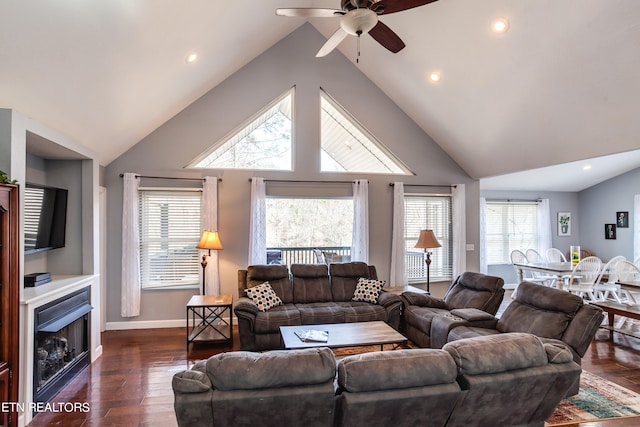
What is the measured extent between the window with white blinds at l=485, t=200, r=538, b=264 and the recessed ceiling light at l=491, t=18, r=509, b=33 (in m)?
5.15

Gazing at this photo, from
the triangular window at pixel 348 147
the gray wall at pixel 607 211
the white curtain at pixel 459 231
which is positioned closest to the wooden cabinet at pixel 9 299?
the triangular window at pixel 348 147

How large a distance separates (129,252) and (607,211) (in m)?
9.87

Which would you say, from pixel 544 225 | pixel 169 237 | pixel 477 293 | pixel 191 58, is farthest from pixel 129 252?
pixel 544 225

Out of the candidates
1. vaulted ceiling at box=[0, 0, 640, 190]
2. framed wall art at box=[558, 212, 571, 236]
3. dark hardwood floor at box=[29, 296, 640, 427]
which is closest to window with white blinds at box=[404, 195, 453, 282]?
vaulted ceiling at box=[0, 0, 640, 190]

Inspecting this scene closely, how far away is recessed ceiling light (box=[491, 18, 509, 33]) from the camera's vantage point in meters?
3.61

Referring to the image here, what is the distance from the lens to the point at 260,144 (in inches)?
228

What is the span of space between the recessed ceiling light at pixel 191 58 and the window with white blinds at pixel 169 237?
78.0 inches

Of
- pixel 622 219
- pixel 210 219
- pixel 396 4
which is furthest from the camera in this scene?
pixel 622 219

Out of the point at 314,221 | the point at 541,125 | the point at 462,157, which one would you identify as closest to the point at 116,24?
the point at 541,125

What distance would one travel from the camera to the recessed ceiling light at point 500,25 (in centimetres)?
361

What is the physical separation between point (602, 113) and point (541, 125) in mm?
723

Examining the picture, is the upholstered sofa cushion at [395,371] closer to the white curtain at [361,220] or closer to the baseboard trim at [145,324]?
the white curtain at [361,220]

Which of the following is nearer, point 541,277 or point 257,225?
point 257,225

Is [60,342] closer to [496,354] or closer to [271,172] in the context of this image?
[271,172]
